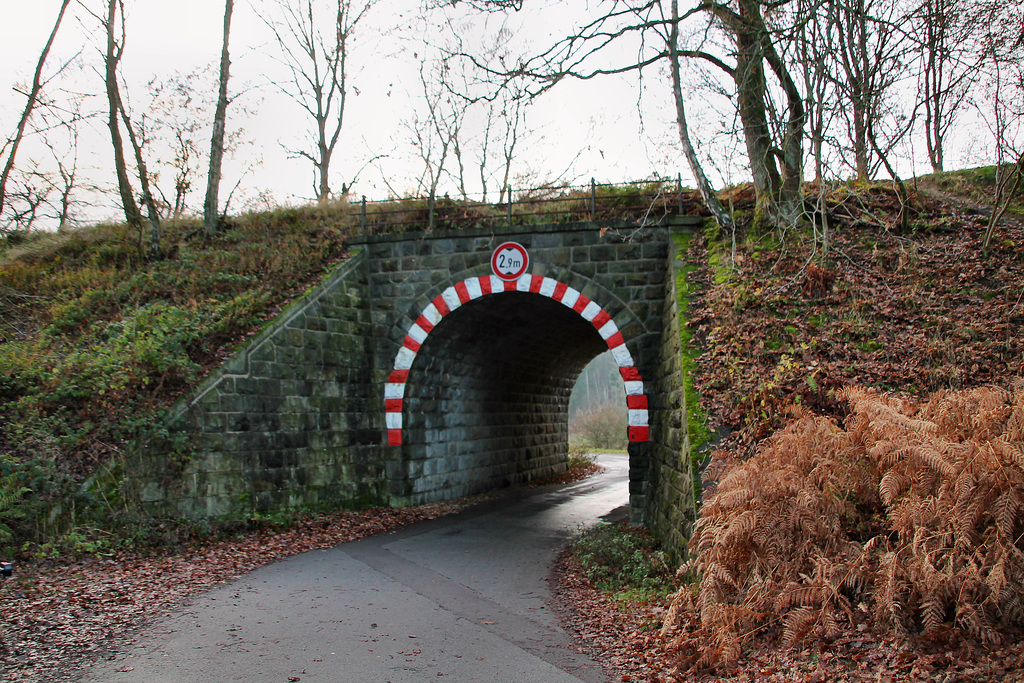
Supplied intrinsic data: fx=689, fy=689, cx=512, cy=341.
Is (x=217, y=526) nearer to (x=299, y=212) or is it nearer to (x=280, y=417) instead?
(x=280, y=417)

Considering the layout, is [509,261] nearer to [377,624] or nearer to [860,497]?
[377,624]

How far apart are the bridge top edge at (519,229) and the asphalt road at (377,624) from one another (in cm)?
590

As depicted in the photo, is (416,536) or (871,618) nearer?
(871,618)

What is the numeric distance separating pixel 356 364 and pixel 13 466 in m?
5.90

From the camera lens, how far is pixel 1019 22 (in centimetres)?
882

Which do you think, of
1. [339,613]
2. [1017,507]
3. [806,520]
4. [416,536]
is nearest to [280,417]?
[416,536]

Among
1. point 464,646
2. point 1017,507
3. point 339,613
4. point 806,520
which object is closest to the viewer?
point 1017,507

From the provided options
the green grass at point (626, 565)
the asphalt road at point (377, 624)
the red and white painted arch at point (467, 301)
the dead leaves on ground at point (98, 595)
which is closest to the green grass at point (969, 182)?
the red and white painted arch at point (467, 301)

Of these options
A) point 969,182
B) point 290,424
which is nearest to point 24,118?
point 290,424

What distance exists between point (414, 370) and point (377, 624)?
759 centimetres

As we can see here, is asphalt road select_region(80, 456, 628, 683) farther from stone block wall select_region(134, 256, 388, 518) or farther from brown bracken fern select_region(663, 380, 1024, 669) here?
stone block wall select_region(134, 256, 388, 518)

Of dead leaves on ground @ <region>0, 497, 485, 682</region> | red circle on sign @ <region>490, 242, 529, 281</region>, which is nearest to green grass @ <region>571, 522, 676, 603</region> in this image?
dead leaves on ground @ <region>0, 497, 485, 682</region>

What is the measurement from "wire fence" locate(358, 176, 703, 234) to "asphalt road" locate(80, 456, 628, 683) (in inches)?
254

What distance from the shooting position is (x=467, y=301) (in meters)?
13.4
